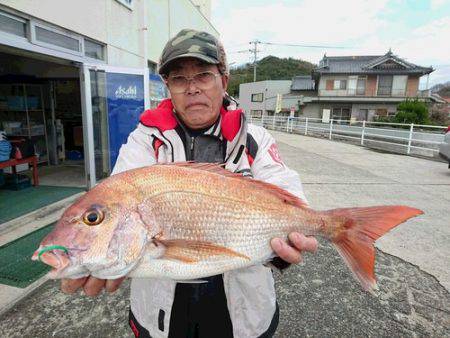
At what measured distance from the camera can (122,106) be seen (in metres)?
6.80

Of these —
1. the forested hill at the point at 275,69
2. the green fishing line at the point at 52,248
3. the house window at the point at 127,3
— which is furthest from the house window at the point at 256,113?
the green fishing line at the point at 52,248

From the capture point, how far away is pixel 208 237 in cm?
132

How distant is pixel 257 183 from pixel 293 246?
32 cm

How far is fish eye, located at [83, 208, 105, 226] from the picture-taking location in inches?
47.9

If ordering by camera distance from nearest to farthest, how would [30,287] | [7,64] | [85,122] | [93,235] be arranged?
1. [93,235]
2. [30,287]
3. [85,122]
4. [7,64]

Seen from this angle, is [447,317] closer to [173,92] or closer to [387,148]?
[173,92]

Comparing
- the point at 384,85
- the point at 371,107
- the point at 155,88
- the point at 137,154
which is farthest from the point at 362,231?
the point at 384,85

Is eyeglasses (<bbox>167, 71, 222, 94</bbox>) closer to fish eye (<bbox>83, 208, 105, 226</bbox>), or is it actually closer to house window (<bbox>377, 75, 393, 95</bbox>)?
fish eye (<bbox>83, 208, 105, 226</bbox>)

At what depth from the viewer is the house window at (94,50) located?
6.08 m

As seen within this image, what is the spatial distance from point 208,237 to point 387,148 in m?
16.1

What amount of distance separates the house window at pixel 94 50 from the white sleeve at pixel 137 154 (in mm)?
5281

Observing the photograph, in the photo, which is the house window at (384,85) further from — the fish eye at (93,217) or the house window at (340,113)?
the fish eye at (93,217)

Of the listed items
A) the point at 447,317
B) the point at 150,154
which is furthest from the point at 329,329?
the point at 150,154

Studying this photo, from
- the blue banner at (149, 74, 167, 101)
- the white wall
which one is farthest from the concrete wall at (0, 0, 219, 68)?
the blue banner at (149, 74, 167, 101)
